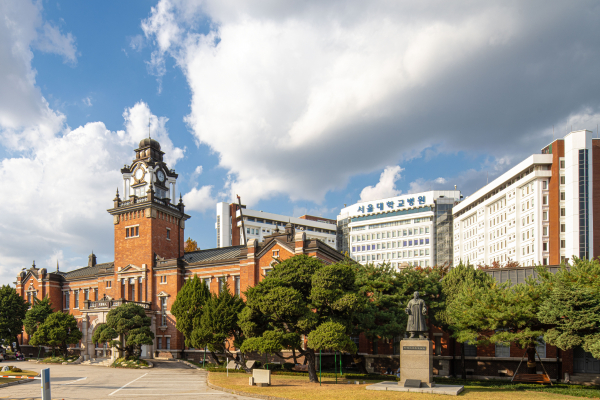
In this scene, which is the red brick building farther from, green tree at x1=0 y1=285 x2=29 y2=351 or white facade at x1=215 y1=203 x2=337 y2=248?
white facade at x1=215 y1=203 x2=337 y2=248

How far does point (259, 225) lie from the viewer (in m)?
124

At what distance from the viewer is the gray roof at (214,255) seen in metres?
52.1

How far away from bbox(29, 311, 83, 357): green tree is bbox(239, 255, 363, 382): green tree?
28599mm

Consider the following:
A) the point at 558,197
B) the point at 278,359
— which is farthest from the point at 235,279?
the point at 558,197

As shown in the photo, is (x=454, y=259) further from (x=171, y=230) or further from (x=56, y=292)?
(x=56, y=292)

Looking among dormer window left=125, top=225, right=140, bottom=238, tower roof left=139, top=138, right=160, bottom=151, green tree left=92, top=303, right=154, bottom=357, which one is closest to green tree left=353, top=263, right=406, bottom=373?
green tree left=92, top=303, right=154, bottom=357

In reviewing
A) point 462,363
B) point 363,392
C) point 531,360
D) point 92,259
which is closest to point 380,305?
point 462,363

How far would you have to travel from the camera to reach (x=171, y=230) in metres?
56.9

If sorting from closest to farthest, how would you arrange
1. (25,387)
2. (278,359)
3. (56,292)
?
(25,387), (278,359), (56,292)

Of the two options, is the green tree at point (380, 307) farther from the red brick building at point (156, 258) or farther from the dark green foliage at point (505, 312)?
the red brick building at point (156, 258)

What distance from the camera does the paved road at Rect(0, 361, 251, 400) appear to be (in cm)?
2317

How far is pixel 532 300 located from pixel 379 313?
11.2 metres

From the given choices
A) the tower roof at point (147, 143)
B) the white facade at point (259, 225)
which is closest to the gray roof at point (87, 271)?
the tower roof at point (147, 143)

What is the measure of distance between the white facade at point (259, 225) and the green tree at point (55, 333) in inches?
2482
